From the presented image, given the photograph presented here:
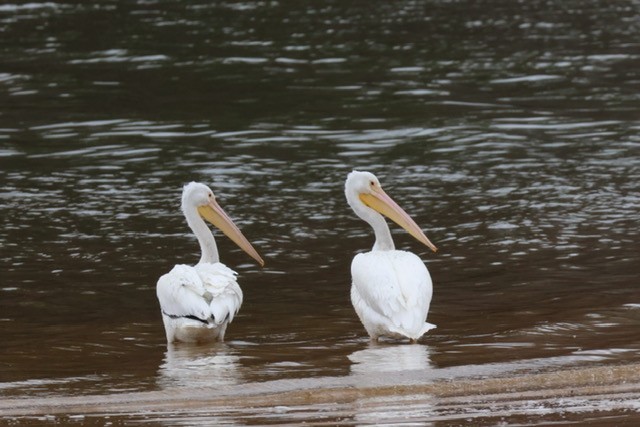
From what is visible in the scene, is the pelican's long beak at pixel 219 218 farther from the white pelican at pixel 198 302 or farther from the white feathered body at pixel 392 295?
the white feathered body at pixel 392 295

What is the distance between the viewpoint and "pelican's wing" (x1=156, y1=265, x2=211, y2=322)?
323 inches

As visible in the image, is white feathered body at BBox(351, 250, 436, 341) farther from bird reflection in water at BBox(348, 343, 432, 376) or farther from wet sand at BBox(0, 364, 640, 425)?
wet sand at BBox(0, 364, 640, 425)

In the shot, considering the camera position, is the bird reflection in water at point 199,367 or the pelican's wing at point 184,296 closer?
the bird reflection in water at point 199,367

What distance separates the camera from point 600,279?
974cm

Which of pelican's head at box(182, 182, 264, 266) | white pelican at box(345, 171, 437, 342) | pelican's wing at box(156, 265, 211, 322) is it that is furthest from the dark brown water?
pelican's head at box(182, 182, 264, 266)

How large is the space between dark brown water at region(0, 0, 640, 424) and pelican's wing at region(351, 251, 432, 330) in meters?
0.20

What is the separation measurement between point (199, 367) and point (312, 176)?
603 centimetres

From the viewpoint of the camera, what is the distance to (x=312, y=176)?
44.8 feet

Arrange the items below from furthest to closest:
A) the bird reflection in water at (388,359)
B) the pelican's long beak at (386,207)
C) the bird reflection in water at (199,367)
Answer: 1. the pelican's long beak at (386,207)
2. the bird reflection in water at (388,359)
3. the bird reflection in water at (199,367)

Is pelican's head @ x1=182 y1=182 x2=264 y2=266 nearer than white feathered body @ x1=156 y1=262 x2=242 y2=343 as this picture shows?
No

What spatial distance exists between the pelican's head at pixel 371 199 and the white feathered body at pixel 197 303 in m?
1.33

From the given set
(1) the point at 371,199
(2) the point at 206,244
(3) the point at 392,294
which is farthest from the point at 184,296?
(1) the point at 371,199

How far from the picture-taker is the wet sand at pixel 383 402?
6125 mm

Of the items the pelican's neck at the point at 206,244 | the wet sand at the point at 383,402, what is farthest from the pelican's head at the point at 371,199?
the wet sand at the point at 383,402
